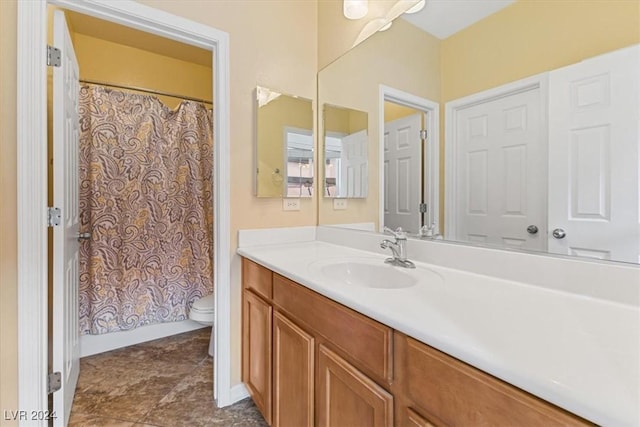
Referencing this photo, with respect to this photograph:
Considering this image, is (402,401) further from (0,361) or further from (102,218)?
(102,218)

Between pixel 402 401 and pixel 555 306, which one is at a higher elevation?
pixel 555 306

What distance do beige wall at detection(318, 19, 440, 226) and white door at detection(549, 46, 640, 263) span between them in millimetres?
486

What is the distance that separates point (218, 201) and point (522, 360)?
1.43 metres

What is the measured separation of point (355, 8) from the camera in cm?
168

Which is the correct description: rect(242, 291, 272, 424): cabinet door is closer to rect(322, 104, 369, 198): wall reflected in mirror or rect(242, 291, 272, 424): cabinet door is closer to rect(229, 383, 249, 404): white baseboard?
rect(229, 383, 249, 404): white baseboard

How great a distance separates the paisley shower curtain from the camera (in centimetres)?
216

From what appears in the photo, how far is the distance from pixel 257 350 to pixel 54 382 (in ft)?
2.94

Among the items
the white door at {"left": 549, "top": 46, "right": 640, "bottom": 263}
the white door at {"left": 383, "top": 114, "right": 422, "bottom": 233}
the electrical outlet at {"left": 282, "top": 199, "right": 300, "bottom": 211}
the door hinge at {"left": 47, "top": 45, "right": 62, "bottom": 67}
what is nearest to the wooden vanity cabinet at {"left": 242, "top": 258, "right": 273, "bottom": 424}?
the electrical outlet at {"left": 282, "top": 199, "right": 300, "bottom": 211}

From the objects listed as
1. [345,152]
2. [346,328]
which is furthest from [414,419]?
[345,152]

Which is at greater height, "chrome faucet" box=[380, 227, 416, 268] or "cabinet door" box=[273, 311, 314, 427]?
"chrome faucet" box=[380, 227, 416, 268]

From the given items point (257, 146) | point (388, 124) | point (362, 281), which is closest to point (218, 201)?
point (257, 146)

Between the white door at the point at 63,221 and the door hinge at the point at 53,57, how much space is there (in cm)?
2

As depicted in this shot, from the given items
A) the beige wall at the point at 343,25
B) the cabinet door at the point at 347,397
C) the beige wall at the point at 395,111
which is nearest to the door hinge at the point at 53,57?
the beige wall at the point at 343,25

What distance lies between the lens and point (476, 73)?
1.13 m
